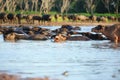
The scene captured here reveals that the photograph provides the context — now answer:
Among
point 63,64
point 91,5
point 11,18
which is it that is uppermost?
point 63,64

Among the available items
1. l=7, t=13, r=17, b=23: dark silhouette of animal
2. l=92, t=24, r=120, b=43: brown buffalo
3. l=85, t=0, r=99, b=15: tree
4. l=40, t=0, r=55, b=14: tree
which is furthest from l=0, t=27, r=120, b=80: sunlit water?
l=85, t=0, r=99, b=15: tree

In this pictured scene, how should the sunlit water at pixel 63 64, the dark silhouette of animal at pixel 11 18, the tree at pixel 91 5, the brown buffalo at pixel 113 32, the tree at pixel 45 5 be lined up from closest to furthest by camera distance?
1. the sunlit water at pixel 63 64
2. the brown buffalo at pixel 113 32
3. the dark silhouette of animal at pixel 11 18
4. the tree at pixel 45 5
5. the tree at pixel 91 5

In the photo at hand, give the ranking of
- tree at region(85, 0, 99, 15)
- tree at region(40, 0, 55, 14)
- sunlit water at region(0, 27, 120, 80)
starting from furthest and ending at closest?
1. tree at region(85, 0, 99, 15)
2. tree at region(40, 0, 55, 14)
3. sunlit water at region(0, 27, 120, 80)

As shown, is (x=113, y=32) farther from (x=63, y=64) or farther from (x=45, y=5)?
(x=45, y=5)

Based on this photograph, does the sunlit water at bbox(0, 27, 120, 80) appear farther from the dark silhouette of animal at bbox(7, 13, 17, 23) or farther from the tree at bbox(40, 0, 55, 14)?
the tree at bbox(40, 0, 55, 14)

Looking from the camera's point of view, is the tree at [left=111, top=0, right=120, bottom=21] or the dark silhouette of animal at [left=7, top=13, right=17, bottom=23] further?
the tree at [left=111, top=0, right=120, bottom=21]

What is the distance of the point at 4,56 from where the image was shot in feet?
68.7

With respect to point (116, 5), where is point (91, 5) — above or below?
below

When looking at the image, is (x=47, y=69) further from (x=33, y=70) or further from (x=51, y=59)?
(x=51, y=59)

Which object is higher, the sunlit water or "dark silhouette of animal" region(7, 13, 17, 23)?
the sunlit water

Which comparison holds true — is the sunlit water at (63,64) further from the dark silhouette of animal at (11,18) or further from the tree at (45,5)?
the tree at (45,5)

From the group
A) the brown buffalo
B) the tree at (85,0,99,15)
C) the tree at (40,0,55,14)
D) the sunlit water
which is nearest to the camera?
the sunlit water

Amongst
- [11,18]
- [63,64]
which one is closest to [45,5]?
[11,18]

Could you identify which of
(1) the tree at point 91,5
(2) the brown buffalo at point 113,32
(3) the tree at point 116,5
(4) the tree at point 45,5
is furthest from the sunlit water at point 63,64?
(1) the tree at point 91,5
